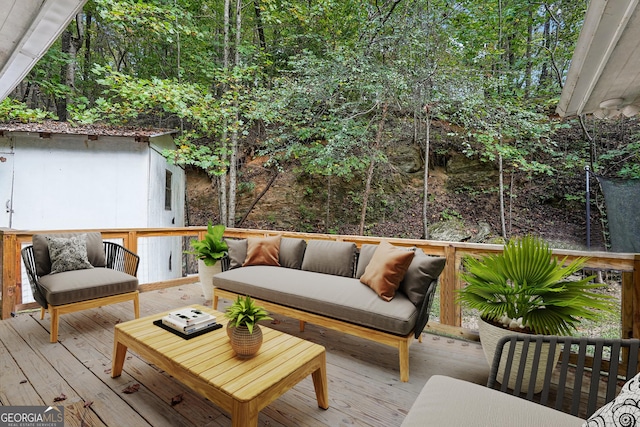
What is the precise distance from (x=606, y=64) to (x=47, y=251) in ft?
15.7

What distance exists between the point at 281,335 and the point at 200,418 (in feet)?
2.04

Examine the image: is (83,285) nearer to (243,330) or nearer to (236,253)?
(236,253)

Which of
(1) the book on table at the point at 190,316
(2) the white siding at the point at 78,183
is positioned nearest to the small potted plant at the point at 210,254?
(1) the book on table at the point at 190,316

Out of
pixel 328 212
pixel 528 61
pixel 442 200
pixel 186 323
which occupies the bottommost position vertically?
pixel 186 323

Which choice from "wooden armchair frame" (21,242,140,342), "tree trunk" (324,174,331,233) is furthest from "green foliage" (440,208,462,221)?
"wooden armchair frame" (21,242,140,342)

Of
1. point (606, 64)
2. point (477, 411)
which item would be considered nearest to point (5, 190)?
Answer: point (477, 411)

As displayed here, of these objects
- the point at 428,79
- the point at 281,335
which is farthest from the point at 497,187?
the point at 281,335

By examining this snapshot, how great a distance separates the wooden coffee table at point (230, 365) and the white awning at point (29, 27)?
6.33ft

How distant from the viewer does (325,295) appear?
99.5 inches

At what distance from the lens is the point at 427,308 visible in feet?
7.63

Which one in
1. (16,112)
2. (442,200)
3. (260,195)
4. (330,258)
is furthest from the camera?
(260,195)

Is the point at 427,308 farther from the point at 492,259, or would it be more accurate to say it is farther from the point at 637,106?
the point at 637,106

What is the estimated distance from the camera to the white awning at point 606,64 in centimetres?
141

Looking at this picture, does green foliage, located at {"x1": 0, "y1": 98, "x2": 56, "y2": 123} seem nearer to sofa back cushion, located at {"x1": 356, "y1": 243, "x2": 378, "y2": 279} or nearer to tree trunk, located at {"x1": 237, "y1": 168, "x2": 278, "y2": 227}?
tree trunk, located at {"x1": 237, "y1": 168, "x2": 278, "y2": 227}
